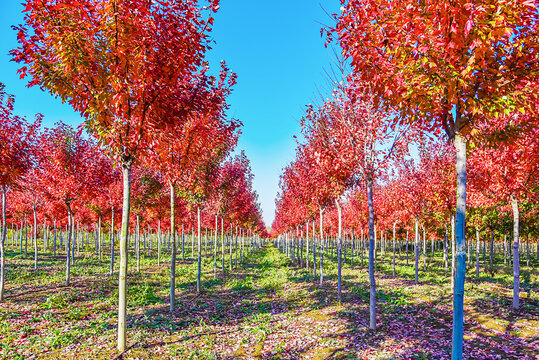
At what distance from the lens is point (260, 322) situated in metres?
10.2

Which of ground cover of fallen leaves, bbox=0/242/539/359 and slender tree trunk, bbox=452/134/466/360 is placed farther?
ground cover of fallen leaves, bbox=0/242/539/359

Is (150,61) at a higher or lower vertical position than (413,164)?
higher

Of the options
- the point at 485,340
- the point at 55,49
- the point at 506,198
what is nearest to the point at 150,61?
the point at 55,49

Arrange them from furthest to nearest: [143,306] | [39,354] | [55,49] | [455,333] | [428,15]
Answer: [143,306], [39,354], [55,49], [455,333], [428,15]

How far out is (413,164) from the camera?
63.8ft

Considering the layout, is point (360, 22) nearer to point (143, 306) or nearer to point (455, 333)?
point (455, 333)

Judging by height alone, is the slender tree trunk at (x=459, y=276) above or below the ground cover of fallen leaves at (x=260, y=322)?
above

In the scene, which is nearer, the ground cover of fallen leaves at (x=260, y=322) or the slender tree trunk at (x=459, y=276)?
the slender tree trunk at (x=459, y=276)

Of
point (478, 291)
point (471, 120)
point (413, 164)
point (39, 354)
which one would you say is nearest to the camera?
point (471, 120)

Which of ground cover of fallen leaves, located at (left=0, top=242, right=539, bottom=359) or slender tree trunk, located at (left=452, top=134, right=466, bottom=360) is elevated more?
slender tree trunk, located at (left=452, top=134, right=466, bottom=360)

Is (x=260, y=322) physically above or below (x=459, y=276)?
below

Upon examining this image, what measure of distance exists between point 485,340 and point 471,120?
23.7 ft

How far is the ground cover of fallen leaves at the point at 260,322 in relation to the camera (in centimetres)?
751

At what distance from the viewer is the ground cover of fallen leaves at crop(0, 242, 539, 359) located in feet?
24.6
